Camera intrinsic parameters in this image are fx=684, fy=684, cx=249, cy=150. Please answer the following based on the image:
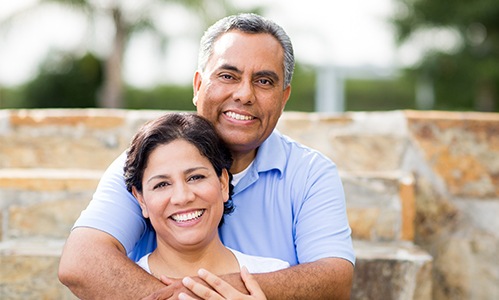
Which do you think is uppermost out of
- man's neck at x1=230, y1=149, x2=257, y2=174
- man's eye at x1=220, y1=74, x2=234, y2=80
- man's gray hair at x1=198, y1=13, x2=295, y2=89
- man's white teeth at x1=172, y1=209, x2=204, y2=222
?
man's gray hair at x1=198, y1=13, x2=295, y2=89

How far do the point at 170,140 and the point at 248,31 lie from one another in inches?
20.4

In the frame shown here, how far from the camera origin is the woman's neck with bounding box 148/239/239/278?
2094 mm

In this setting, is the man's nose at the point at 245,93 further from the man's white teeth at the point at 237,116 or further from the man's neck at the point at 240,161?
the man's neck at the point at 240,161

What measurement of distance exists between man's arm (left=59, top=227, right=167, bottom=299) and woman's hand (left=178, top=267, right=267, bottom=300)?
95 millimetres

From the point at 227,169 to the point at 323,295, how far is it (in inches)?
19.3

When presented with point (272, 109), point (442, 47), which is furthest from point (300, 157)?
point (442, 47)

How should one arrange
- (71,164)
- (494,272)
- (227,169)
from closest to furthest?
(227,169)
(494,272)
(71,164)

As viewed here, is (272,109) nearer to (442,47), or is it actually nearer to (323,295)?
(323,295)

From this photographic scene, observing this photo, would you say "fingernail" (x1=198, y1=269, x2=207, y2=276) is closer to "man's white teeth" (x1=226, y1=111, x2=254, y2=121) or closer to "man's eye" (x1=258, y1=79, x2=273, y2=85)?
"man's white teeth" (x1=226, y1=111, x2=254, y2=121)

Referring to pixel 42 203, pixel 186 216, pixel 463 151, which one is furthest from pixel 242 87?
Answer: pixel 463 151

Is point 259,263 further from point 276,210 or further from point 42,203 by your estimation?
point 42,203

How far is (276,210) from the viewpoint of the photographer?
2350 millimetres

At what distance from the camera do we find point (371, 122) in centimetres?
348

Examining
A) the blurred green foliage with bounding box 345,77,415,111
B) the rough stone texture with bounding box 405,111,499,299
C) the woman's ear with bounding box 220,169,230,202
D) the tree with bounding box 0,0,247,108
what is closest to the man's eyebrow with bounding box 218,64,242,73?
the woman's ear with bounding box 220,169,230,202
